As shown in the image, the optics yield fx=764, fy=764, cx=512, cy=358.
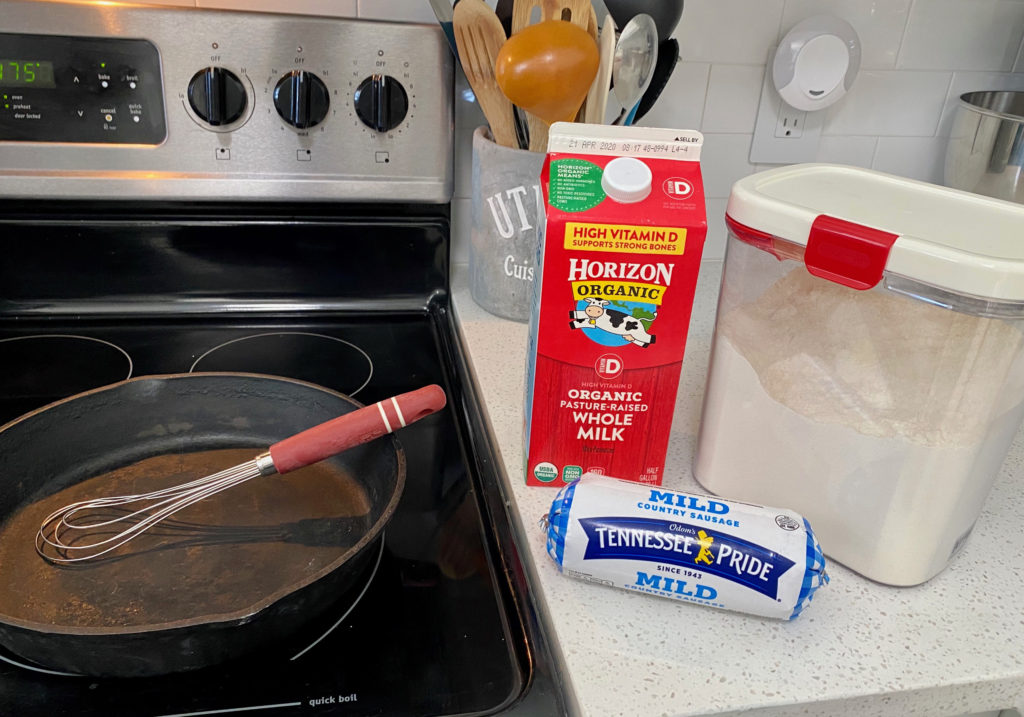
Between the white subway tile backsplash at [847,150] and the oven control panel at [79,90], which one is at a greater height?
the oven control panel at [79,90]

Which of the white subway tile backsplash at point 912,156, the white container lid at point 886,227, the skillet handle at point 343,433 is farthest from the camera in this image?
the white subway tile backsplash at point 912,156

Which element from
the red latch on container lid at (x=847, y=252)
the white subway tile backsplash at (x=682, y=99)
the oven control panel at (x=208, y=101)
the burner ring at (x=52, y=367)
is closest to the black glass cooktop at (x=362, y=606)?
the burner ring at (x=52, y=367)

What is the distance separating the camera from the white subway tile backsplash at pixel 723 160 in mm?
888

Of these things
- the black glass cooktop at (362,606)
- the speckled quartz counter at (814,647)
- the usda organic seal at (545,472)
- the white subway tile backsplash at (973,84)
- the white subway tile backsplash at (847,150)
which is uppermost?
the white subway tile backsplash at (973,84)

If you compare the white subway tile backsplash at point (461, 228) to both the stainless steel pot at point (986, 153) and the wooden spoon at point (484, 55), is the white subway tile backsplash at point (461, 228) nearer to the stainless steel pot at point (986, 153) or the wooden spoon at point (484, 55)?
the wooden spoon at point (484, 55)

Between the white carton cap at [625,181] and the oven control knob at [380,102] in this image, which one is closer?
the white carton cap at [625,181]

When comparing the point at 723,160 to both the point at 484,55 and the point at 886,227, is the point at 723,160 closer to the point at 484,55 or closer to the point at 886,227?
the point at 484,55

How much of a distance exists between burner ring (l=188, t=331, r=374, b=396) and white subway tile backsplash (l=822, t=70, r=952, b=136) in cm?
61

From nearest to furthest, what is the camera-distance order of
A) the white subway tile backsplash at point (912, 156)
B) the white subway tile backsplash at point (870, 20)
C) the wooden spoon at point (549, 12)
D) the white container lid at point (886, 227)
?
the white container lid at point (886, 227) < the wooden spoon at point (549, 12) < the white subway tile backsplash at point (870, 20) < the white subway tile backsplash at point (912, 156)

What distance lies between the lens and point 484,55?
66cm

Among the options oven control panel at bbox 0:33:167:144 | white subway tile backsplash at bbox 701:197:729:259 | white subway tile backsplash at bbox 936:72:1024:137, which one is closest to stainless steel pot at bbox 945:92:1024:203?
white subway tile backsplash at bbox 936:72:1024:137

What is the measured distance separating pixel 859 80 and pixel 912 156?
0.44ft

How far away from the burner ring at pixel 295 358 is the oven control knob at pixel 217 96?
8.3 inches

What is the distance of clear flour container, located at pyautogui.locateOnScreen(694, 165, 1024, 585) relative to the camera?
15.2 inches
